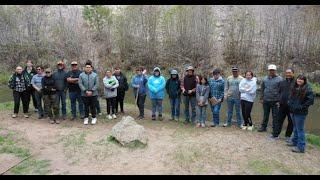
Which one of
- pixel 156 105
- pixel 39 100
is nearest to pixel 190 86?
pixel 156 105

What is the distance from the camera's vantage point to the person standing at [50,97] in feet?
37.1

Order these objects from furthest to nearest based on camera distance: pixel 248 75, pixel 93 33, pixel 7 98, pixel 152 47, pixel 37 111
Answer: pixel 93 33
pixel 152 47
pixel 7 98
pixel 37 111
pixel 248 75

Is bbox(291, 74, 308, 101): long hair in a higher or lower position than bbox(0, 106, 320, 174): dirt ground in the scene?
higher

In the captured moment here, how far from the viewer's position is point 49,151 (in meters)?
9.08

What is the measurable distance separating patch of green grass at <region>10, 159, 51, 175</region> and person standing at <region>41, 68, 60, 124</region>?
3.20 metres

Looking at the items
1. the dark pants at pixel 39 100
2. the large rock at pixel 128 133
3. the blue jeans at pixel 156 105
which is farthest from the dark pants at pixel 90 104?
the large rock at pixel 128 133

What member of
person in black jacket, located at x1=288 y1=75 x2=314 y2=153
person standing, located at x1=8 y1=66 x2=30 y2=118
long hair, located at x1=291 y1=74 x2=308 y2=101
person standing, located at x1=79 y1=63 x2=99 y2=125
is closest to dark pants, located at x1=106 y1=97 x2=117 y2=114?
person standing, located at x1=79 y1=63 x2=99 y2=125

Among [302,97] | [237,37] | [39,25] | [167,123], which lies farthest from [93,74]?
[39,25]

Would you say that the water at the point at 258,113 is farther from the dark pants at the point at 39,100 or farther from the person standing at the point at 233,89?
the dark pants at the point at 39,100

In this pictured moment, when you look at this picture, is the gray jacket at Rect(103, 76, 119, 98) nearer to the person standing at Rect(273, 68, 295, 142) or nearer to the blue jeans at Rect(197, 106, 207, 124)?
the blue jeans at Rect(197, 106, 207, 124)

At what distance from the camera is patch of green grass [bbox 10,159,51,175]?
25.5 ft

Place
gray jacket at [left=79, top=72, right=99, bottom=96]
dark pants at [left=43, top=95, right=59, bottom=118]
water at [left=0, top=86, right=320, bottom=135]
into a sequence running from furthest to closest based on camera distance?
water at [left=0, top=86, right=320, bottom=135] → dark pants at [left=43, top=95, right=59, bottom=118] → gray jacket at [left=79, top=72, right=99, bottom=96]

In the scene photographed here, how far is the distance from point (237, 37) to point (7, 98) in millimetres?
12897
